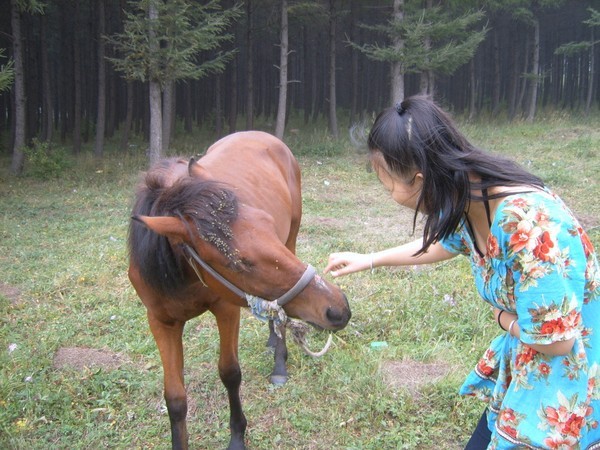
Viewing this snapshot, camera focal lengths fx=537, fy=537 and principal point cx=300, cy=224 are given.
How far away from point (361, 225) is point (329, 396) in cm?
→ 478

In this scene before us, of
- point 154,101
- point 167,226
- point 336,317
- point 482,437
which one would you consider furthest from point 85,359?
point 154,101

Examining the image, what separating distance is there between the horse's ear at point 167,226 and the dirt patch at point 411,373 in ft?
6.56

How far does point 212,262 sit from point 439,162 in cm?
100

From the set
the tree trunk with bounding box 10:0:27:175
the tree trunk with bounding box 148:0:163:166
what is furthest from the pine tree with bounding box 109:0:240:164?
the tree trunk with bounding box 10:0:27:175

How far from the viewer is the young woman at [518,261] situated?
4.66 feet

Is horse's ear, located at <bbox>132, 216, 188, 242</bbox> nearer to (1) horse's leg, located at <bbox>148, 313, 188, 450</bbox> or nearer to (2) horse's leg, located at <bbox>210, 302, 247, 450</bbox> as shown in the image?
(1) horse's leg, located at <bbox>148, 313, 188, 450</bbox>

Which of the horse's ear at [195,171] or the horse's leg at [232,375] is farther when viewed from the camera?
the horse's leg at [232,375]

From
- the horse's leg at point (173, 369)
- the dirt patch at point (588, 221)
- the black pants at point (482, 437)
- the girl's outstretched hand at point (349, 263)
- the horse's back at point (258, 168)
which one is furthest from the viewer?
the dirt patch at point (588, 221)

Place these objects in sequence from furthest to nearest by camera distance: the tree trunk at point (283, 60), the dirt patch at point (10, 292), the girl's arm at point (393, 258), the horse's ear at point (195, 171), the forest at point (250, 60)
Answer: the tree trunk at point (283, 60) → the forest at point (250, 60) → the dirt patch at point (10, 292) → the horse's ear at point (195, 171) → the girl's arm at point (393, 258)

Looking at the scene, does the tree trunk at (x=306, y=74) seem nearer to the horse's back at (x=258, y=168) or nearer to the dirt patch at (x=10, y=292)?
the dirt patch at (x=10, y=292)

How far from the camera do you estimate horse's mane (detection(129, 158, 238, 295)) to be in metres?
2.09

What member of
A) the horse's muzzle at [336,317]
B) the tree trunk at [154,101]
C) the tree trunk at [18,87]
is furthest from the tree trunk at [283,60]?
the horse's muzzle at [336,317]

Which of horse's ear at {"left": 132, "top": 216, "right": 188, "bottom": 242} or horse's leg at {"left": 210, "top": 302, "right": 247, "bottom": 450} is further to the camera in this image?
horse's leg at {"left": 210, "top": 302, "right": 247, "bottom": 450}

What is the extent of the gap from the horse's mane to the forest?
4668mm
